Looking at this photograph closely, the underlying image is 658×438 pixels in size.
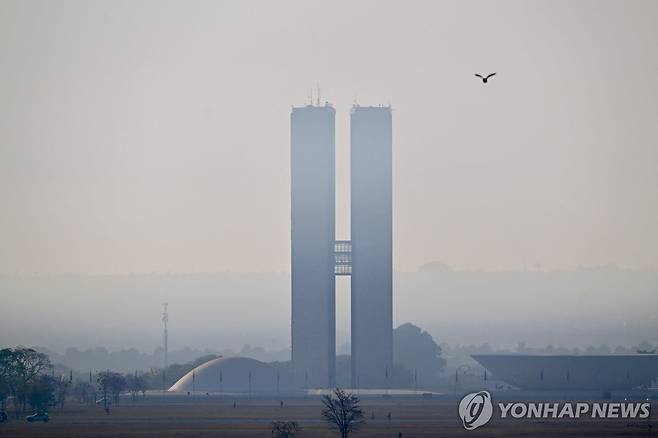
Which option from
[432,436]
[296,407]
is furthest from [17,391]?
[432,436]

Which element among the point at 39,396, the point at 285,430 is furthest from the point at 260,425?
the point at 39,396

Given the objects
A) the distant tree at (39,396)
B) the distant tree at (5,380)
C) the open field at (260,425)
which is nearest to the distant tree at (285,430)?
the open field at (260,425)

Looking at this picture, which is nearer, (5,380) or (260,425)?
(260,425)

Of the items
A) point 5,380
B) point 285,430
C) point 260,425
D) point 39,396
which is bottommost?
point 285,430

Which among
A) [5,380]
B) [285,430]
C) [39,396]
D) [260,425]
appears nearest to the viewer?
[285,430]

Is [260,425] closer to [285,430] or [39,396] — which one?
[285,430]

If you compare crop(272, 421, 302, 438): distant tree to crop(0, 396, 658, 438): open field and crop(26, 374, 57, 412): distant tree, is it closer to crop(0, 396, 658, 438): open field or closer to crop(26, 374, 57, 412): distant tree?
crop(0, 396, 658, 438): open field

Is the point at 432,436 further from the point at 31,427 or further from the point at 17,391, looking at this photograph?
the point at 17,391

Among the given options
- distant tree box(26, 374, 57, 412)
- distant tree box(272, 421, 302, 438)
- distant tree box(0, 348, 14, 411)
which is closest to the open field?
distant tree box(272, 421, 302, 438)
